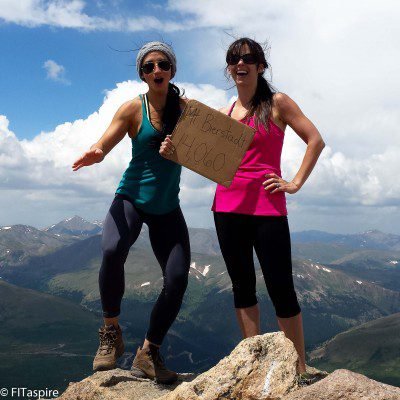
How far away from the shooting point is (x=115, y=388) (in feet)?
30.4

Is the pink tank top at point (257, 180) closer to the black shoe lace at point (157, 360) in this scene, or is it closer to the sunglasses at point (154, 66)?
the sunglasses at point (154, 66)

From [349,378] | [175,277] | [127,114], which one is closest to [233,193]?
[175,277]

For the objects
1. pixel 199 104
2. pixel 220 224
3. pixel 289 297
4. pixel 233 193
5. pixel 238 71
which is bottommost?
pixel 289 297

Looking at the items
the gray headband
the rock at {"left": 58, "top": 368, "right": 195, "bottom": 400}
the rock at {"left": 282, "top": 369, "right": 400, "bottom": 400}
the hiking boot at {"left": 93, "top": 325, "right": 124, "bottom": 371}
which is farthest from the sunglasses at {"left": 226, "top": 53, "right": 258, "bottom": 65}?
the rock at {"left": 58, "top": 368, "right": 195, "bottom": 400}

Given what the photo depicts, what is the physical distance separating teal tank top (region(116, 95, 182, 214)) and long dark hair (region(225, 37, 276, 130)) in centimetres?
175

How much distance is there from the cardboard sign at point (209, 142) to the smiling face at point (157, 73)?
0.94m

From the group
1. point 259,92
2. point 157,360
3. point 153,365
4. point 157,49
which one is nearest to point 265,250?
point 259,92

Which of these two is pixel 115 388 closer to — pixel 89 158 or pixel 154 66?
pixel 89 158

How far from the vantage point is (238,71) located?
8328mm

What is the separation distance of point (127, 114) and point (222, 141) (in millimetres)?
1920

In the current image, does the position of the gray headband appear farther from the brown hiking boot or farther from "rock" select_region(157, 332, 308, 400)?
the brown hiking boot

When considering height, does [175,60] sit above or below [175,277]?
above

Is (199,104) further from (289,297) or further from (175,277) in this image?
(289,297)

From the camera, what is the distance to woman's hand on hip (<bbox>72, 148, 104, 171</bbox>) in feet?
27.7
